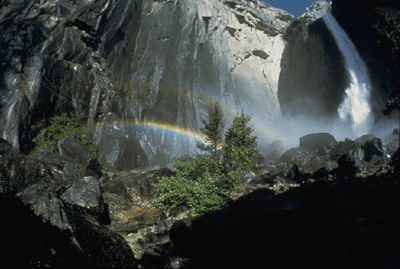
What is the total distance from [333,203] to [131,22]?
2552 cm

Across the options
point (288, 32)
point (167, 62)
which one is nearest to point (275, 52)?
point (288, 32)

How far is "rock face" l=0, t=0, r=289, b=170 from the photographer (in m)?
17.8

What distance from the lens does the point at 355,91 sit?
38312 mm

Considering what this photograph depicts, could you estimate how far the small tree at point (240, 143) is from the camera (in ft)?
51.8

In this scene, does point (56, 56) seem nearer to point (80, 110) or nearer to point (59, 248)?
point (80, 110)

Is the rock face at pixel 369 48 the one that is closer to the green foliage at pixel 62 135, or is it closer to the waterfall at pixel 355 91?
the waterfall at pixel 355 91

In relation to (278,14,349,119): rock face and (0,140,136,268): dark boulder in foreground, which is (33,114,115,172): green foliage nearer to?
(0,140,136,268): dark boulder in foreground

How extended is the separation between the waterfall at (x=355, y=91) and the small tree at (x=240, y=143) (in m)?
29.0

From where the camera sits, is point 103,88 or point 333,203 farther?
point 103,88

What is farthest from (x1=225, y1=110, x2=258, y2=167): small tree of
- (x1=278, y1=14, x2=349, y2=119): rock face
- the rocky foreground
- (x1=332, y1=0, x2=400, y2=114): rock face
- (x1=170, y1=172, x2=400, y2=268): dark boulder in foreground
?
(x1=278, y1=14, x2=349, y2=119): rock face

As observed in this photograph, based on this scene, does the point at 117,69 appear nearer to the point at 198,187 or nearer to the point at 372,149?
the point at 198,187

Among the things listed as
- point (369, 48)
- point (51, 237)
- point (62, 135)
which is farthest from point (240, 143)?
point (369, 48)

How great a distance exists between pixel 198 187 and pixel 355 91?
36.3 m

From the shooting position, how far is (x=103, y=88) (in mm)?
22422
